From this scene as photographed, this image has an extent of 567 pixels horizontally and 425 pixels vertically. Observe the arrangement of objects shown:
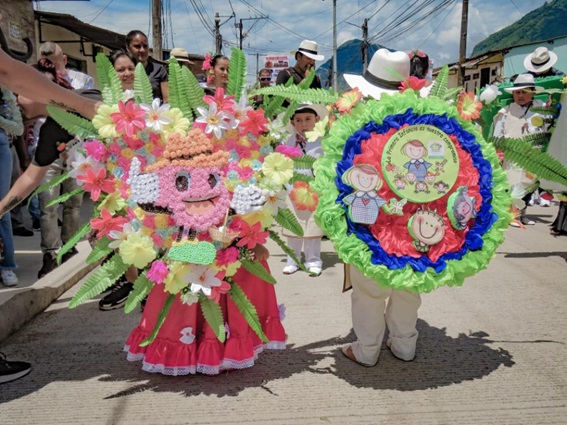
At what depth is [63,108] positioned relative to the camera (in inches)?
101

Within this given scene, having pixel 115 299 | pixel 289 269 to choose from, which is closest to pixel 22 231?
pixel 115 299

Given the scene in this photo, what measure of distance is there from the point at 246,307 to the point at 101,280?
0.71 m

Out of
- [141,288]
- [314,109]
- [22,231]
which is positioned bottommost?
[22,231]

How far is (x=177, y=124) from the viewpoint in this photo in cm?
244

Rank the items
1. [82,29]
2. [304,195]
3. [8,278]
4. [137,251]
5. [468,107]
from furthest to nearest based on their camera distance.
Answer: [82,29]
[8,278]
[304,195]
[468,107]
[137,251]

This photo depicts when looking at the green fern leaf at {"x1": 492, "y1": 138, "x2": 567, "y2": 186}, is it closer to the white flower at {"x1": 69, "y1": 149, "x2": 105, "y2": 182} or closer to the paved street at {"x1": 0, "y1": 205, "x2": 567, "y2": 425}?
the paved street at {"x1": 0, "y1": 205, "x2": 567, "y2": 425}

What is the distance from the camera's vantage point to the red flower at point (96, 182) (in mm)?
2438

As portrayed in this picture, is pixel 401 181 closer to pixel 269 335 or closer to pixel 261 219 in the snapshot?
pixel 261 219

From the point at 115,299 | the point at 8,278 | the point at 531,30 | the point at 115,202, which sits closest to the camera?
the point at 115,202

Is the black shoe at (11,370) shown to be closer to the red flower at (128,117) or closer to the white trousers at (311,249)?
the red flower at (128,117)

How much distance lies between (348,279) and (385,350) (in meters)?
0.48

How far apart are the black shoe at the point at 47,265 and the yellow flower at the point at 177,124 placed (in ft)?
8.52

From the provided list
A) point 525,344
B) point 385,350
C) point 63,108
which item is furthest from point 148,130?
point 525,344

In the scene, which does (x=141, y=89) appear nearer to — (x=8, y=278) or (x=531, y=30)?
(x=8, y=278)
